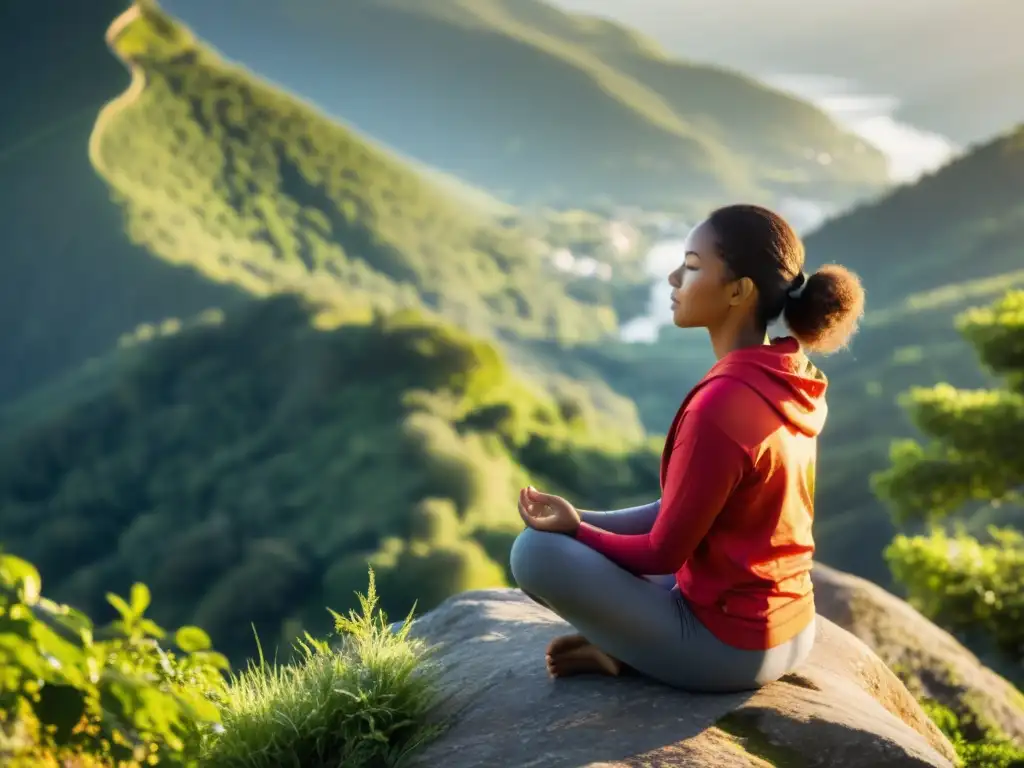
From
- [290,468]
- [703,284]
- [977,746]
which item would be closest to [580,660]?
[703,284]

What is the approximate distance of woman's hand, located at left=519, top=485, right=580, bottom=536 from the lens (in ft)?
10.1

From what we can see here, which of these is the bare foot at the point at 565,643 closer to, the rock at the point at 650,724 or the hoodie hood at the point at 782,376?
the rock at the point at 650,724

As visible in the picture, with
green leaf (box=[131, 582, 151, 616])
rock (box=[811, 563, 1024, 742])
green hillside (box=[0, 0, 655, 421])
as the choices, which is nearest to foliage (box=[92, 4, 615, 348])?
green hillside (box=[0, 0, 655, 421])

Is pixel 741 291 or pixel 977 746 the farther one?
pixel 977 746

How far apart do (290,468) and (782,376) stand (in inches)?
1550

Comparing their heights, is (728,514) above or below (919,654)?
above

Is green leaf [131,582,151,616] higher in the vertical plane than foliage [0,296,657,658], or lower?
lower

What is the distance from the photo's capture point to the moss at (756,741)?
9.84ft

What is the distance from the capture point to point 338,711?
3311 millimetres

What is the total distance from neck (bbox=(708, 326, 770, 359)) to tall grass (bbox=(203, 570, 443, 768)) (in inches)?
63.0

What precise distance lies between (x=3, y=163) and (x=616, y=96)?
98.4m

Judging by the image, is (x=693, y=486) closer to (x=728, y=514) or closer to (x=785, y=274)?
(x=728, y=514)

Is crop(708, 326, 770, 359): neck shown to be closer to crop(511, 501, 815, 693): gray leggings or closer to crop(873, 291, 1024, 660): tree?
crop(511, 501, 815, 693): gray leggings

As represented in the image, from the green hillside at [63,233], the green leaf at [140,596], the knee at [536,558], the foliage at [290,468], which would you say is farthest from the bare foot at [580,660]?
the green hillside at [63,233]
